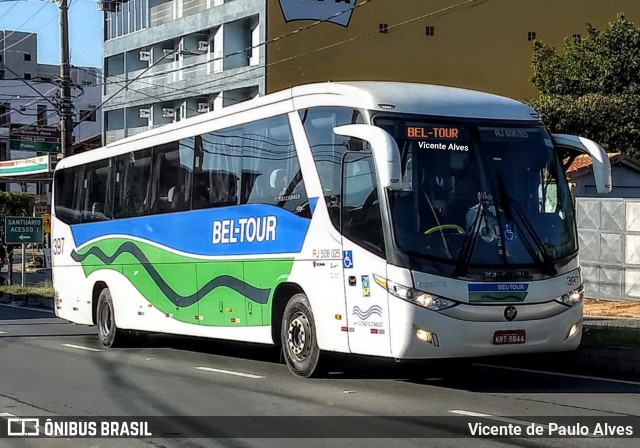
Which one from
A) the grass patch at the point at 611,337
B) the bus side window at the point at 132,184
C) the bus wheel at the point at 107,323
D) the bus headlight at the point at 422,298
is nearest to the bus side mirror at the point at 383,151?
the bus headlight at the point at 422,298

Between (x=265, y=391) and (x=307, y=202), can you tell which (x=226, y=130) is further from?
(x=265, y=391)

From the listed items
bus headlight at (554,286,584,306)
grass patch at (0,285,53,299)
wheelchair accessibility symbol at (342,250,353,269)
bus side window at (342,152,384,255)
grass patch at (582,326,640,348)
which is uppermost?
bus side window at (342,152,384,255)

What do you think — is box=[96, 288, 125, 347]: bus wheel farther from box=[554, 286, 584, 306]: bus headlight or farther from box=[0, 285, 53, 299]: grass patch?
box=[0, 285, 53, 299]: grass patch

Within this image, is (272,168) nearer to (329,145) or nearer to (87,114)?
(329,145)

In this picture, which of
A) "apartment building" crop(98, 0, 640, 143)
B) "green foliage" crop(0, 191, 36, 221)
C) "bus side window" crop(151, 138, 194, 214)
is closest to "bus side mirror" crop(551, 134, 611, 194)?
"bus side window" crop(151, 138, 194, 214)

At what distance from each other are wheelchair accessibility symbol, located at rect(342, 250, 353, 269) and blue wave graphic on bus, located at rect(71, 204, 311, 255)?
36.5 inches

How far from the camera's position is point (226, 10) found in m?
43.3

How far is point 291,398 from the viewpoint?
34.4 ft

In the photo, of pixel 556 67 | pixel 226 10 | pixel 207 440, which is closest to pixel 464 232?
pixel 207 440

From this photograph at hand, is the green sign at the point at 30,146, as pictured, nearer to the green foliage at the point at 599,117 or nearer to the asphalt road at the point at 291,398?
the green foliage at the point at 599,117

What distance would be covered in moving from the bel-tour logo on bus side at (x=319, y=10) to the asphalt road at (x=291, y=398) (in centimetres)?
2880

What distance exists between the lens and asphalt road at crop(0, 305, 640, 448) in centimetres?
848

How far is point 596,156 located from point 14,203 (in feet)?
162

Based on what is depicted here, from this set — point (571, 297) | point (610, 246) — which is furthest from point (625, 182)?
point (571, 297)
